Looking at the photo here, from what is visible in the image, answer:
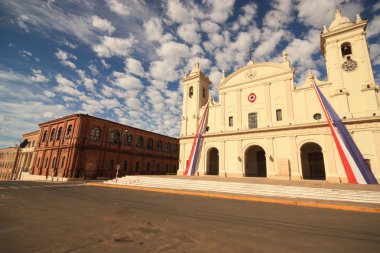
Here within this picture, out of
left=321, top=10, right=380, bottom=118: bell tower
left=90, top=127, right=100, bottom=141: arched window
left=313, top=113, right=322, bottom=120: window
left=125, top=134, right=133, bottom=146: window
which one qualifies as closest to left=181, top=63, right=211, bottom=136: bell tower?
left=125, top=134, right=133, bottom=146: window

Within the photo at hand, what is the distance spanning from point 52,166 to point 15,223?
30.4 meters

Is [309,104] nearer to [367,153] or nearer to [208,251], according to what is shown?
[367,153]

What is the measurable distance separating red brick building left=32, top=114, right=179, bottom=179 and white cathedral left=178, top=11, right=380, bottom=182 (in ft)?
37.9

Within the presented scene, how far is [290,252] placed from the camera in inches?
152

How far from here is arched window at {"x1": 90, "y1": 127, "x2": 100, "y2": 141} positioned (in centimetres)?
3020

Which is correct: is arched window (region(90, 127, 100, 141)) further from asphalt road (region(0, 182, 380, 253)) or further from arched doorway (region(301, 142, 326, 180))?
arched doorway (region(301, 142, 326, 180))

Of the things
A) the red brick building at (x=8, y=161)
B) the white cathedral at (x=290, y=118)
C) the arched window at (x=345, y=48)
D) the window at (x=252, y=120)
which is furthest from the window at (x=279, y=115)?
the red brick building at (x=8, y=161)

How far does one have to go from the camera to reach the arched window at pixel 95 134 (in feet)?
99.1

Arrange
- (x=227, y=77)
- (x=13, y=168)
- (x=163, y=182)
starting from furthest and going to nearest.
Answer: (x=13, y=168) → (x=227, y=77) → (x=163, y=182)

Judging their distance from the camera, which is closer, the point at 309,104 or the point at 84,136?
the point at 309,104

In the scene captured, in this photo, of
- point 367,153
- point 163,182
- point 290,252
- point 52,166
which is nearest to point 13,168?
point 52,166

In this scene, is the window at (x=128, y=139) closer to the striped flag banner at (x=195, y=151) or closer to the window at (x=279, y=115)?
the striped flag banner at (x=195, y=151)

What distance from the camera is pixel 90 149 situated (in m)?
29.3

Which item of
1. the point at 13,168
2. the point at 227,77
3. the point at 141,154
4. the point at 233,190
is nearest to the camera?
the point at 233,190
